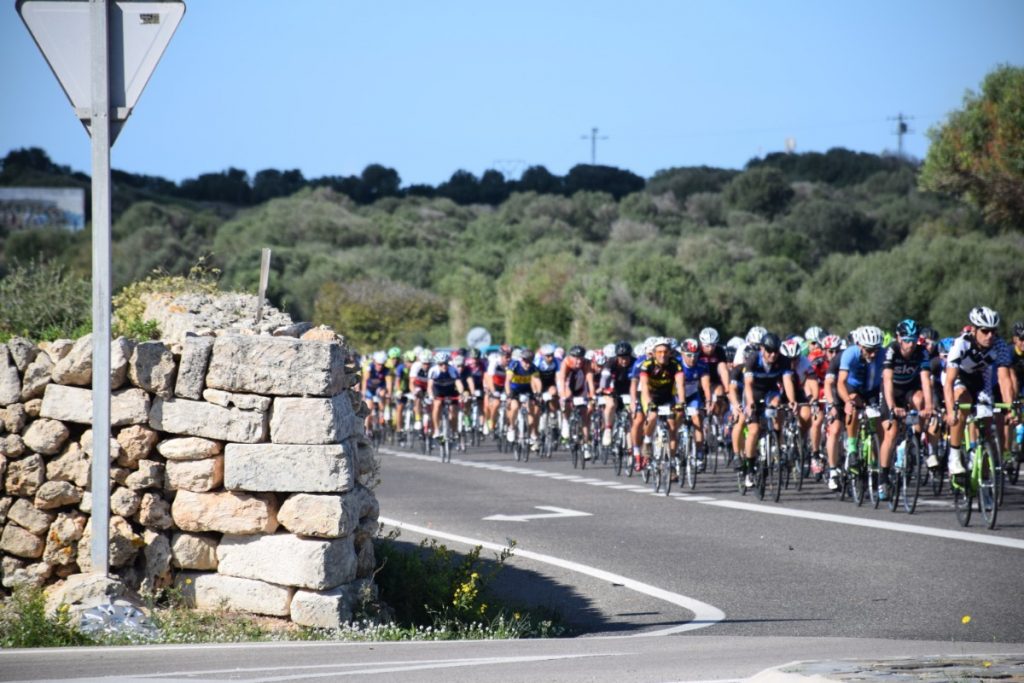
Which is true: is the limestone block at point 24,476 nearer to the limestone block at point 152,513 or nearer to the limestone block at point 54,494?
the limestone block at point 54,494

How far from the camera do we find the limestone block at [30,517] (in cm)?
862

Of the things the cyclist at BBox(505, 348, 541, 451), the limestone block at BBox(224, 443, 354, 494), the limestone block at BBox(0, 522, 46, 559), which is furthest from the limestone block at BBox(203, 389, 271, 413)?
the cyclist at BBox(505, 348, 541, 451)

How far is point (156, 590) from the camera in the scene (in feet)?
27.9

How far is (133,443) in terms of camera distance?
8555mm

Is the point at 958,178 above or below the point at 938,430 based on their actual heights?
above

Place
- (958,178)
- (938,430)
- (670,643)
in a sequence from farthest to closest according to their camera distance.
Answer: (958,178) → (938,430) → (670,643)

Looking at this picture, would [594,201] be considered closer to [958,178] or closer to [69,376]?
[958,178]

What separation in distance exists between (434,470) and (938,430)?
10.3 m

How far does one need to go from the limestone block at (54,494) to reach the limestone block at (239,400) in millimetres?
1021

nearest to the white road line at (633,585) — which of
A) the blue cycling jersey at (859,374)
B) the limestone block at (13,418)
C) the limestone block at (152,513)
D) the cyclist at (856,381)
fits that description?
the limestone block at (152,513)

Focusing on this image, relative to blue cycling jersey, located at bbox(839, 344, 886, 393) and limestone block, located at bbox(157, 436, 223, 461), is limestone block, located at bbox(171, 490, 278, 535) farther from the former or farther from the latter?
blue cycling jersey, located at bbox(839, 344, 886, 393)

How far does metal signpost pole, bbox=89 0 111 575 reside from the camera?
798cm

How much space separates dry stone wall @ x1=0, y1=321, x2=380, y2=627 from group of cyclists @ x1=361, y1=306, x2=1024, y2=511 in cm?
811

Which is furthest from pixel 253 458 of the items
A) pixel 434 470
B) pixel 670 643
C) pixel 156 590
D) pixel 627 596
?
pixel 434 470
